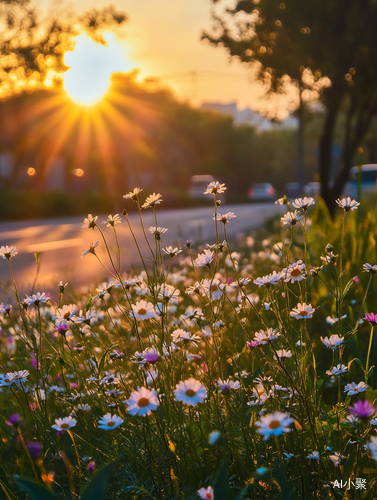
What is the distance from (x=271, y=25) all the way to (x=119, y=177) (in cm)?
3535

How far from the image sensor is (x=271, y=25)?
9969 mm

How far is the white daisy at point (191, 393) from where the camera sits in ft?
3.96

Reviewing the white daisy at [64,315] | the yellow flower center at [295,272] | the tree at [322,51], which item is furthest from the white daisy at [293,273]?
the tree at [322,51]

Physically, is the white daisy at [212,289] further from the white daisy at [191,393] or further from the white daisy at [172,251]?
the white daisy at [191,393]

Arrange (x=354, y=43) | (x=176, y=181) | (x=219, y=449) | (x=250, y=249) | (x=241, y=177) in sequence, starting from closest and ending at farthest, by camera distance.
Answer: (x=219, y=449) → (x=250, y=249) → (x=354, y=43) → (x=176, y=181) → (x=241, y=177)

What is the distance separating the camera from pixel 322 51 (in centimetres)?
944

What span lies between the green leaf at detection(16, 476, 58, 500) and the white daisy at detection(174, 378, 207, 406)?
1.11ft

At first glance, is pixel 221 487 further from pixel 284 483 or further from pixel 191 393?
pixel 191 393

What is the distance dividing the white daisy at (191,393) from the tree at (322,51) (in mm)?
8988

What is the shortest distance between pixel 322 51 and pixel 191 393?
9.36m

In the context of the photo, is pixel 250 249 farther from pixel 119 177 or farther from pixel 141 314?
pixel 119 177

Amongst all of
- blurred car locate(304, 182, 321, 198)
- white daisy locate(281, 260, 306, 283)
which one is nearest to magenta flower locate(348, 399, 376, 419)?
white daisy locate(281, 260, 306, 283)

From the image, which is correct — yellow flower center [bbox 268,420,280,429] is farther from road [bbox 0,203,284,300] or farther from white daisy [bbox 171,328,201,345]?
road [bbox 0,203,284,300]

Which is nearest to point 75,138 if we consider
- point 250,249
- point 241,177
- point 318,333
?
point 241,177
